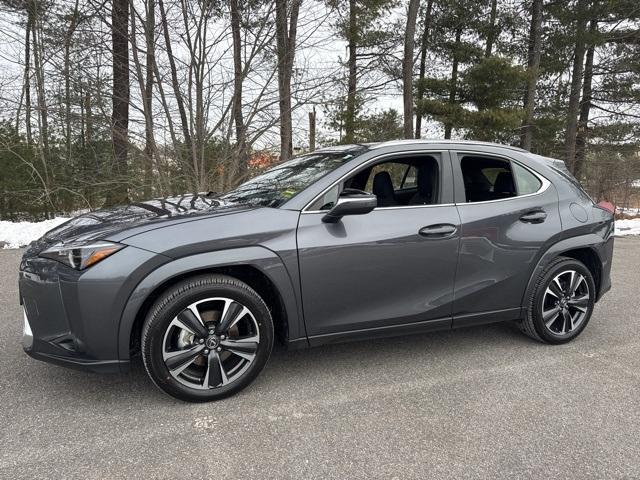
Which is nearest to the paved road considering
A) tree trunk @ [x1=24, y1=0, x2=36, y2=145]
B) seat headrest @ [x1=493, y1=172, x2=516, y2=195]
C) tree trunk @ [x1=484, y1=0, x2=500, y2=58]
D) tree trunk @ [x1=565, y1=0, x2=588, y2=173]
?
seat headrest @ [x1=493, y1=172, x2=516, y2=195]

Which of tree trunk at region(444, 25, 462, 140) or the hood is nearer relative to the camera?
the hood

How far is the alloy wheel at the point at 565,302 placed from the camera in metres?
3.54

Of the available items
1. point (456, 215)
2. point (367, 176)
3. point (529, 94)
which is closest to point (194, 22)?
point (367, 176)

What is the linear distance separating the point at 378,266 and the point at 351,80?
11.1 m

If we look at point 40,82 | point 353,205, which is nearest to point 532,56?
point 40,82

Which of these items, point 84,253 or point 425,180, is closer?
point 84,253

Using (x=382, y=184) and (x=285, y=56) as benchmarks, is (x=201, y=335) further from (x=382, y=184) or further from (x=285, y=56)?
(x=285, y=56)

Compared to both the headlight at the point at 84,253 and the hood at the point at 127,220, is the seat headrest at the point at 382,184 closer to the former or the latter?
the hood at the point at 127,220

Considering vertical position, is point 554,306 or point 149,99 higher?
point 149,99

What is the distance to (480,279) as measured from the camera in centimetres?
323

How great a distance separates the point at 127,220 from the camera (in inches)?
110

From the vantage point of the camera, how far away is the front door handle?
3.03m

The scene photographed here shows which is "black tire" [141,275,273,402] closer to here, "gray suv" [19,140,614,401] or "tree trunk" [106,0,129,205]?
"gray suv" [19,140,614,401]

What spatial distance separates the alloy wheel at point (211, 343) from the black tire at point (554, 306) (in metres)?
2.21
